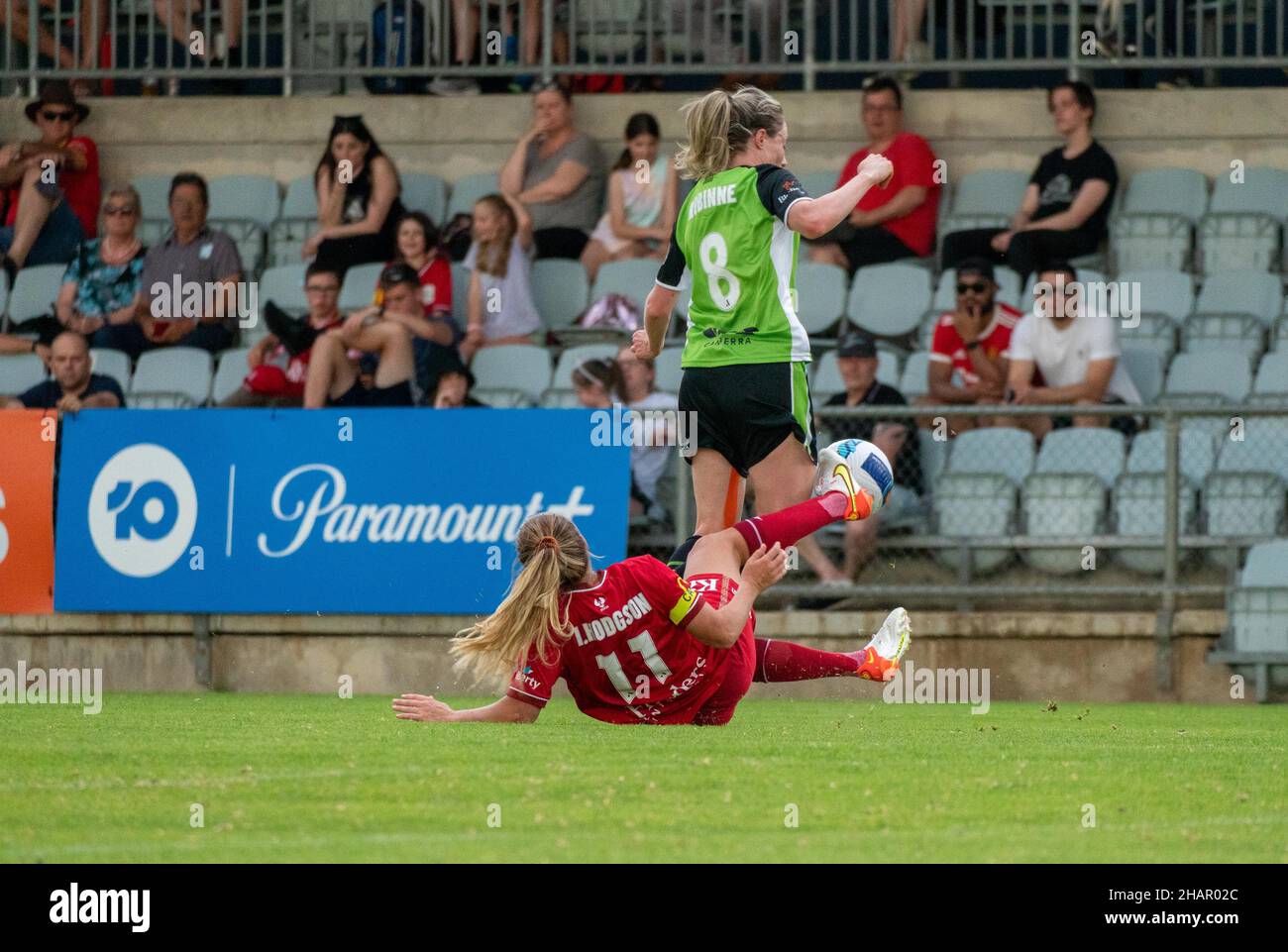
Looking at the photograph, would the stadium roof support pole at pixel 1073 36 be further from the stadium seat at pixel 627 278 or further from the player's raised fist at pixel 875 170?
the player's raised fist at pixel 875 170

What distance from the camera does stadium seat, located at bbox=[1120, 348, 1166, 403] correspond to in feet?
41.9

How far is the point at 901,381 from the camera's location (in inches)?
513

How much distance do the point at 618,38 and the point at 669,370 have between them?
13.4 ft

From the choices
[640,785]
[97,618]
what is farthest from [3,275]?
[640,785]

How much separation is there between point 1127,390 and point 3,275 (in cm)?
806

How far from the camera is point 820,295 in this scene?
45.1 ft

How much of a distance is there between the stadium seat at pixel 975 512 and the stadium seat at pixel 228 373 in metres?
4.68

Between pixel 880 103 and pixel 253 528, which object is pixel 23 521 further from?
pixel 880 103

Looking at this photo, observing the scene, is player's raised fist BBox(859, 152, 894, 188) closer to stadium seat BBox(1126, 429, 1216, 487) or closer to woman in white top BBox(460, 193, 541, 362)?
stadium seat BBox(1126, 429, 1216, 487)

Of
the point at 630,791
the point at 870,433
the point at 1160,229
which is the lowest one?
the point at 630,791

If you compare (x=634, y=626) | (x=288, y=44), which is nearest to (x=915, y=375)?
(x=634, y=626)

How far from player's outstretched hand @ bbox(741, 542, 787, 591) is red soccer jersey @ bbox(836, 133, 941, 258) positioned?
671 centimetres

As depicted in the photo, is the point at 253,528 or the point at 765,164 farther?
the point at 253,528

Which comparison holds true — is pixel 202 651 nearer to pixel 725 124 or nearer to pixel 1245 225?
pixel 725 124
